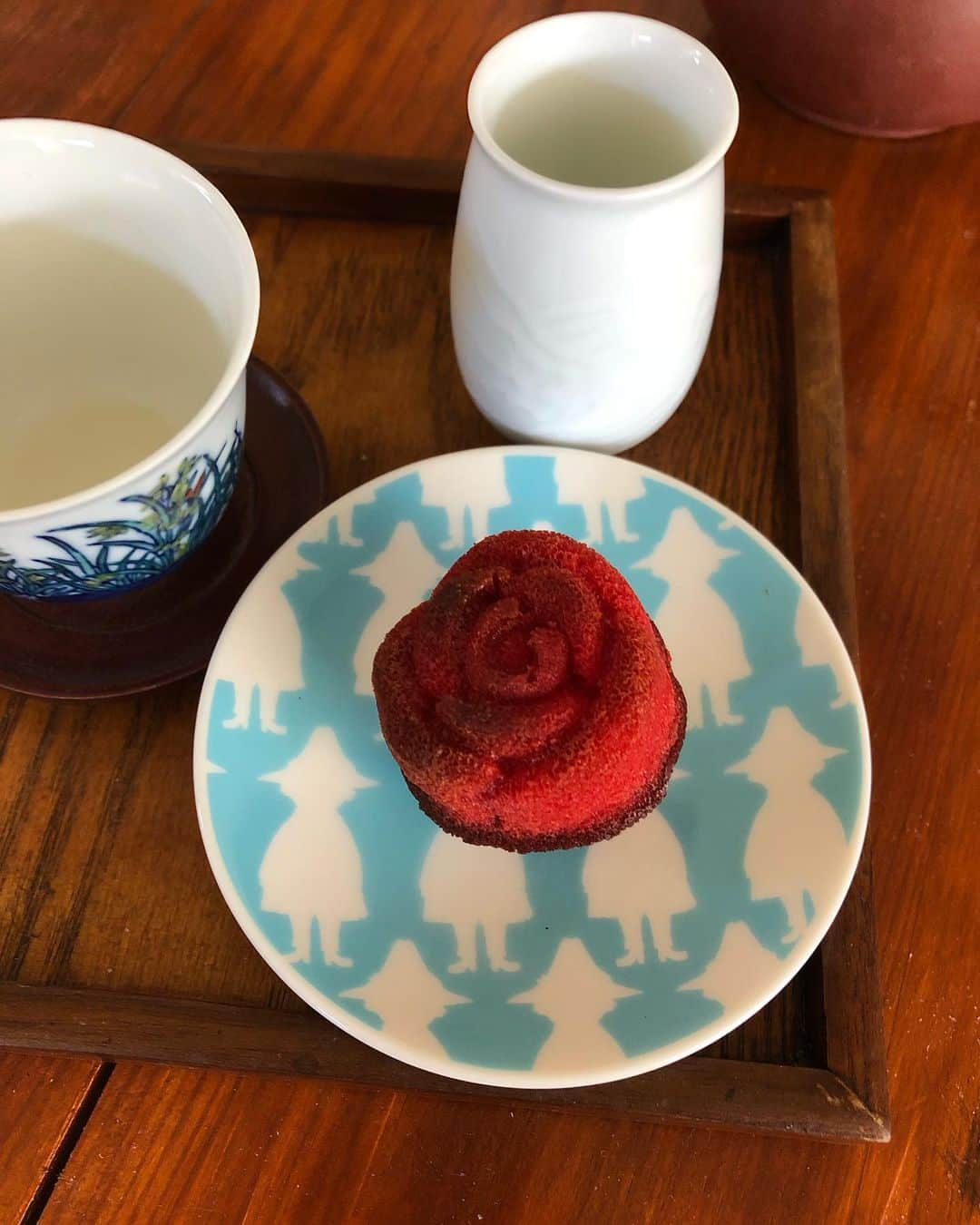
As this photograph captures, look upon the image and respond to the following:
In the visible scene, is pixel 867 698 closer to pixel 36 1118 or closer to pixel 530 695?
pixel 530 695

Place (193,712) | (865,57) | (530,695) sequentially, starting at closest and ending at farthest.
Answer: (530,695), (193,712), (865,57)

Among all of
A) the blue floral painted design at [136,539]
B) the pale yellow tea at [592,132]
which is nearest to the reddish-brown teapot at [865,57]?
the pale yellow tea at [592,132]

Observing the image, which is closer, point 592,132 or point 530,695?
point 530,695

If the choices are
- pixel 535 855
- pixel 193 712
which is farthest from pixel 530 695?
pixel 193 712

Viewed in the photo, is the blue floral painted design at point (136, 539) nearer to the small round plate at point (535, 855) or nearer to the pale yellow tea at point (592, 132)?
the small round plate at point (535, 855)

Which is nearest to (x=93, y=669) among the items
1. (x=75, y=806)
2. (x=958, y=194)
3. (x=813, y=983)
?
(x=75, y=806)

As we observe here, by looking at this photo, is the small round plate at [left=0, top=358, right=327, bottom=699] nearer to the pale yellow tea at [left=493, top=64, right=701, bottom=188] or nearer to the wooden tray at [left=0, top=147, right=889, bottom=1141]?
the wooden tray at [left=0, top=147, right=889, bottom=1141]
